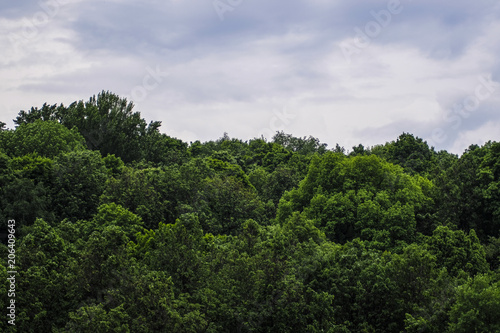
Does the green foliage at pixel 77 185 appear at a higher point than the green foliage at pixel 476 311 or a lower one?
higher

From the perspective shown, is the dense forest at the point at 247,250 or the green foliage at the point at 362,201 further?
the green foliage at the point at 362,201

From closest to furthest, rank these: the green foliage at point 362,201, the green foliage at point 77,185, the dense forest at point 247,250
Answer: the dense forest at point 247,250, the green foliage at point 362,201, the green foliage at point 77,185

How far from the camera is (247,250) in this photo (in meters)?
35.1

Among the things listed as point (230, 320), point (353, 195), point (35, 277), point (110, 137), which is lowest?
point (230, 320)

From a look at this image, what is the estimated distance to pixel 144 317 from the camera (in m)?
27.6

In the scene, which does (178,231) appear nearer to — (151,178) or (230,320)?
(230,320)

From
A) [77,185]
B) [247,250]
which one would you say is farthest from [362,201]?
[77,185]

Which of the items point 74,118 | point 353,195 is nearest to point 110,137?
point 74,118

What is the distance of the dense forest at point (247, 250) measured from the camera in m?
28.9

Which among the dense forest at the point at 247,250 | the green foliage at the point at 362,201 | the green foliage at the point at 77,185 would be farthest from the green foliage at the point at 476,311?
the green foliage at the point at 77,185

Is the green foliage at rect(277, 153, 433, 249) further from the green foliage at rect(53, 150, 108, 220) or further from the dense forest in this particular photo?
the green foliage at rect(53, 150, 108, 220)

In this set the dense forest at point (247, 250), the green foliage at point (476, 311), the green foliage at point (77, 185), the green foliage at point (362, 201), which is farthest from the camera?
the green foliage at point (77, 185)

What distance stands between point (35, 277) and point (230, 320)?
9.70 meters

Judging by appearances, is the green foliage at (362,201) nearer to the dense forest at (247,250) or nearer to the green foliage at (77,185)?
the dense forest at (247,250)
